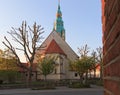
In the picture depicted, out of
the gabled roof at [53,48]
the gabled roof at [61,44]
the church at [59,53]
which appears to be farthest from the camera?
the gabled roof at [61,44]

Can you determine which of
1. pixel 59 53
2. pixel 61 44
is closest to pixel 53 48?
pixel 59 53

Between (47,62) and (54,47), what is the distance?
2255cm

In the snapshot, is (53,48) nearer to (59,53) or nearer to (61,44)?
(59,53)

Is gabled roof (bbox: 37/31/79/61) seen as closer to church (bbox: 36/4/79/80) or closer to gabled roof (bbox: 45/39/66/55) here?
church (bbox: 36/4/79/80)

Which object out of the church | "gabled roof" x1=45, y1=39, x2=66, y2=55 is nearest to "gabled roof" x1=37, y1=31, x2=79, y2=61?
the church

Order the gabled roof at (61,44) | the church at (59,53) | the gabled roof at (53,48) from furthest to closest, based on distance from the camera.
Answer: the gabled roof at (61,44) < the gabled roof at (53,48) < the church at (59,53)

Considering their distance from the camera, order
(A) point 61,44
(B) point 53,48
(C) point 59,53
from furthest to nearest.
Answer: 1. (A) point 61,44
2. (B) point 53,48
3. (C) point 59,53

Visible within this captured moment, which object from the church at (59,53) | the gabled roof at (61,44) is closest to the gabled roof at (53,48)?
the church at (59,53)

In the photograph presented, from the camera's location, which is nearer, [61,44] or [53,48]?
[53,48]

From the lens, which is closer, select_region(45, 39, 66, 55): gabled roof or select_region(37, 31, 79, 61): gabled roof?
select_region(45, 39, 66, 55): gabled roof

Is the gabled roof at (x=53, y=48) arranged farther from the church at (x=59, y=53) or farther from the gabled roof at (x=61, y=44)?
the gabled roof at (x=61, y=44)

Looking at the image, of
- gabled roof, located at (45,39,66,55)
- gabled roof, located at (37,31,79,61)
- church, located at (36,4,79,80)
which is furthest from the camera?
gabled roof, located at (37,31,79,61)

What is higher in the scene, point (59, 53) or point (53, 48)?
point (53, 48)

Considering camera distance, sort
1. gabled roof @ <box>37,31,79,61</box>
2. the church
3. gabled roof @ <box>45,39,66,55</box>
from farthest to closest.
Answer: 1. gabled roof @ <box>37,31,79,61</box>
2. gabled roof @ <box>45,39,66,55</box>
3. the church
